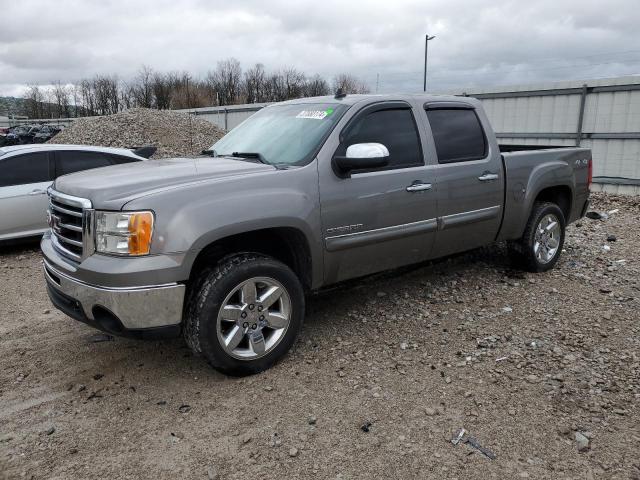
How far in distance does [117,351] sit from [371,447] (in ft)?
7.35

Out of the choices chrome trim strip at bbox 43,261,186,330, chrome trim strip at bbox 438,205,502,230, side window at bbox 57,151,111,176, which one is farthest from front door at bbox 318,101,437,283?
side window at bbox 57,151,111,176

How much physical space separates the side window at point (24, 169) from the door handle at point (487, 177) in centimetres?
589

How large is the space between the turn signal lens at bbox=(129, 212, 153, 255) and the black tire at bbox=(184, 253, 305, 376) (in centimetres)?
46

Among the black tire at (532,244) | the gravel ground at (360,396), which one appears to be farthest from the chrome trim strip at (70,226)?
the black tire at (532,244)

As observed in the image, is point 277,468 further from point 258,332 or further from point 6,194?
point 6,194

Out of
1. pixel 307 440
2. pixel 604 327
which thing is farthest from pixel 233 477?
pixel 604 327

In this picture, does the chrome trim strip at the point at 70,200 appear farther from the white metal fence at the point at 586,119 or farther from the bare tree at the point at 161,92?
the bare tree at the point at 161,92

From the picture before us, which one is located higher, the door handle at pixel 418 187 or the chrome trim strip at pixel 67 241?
the door handle at pixel 418 187

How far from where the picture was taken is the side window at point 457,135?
4812 mm

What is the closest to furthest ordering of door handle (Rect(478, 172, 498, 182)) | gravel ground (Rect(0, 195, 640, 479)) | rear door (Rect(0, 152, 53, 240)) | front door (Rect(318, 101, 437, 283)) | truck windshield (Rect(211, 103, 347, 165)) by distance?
gravel ground (Rect(0, 195, 640, 479)), front door (Rect(318, 101, 437, 283)), truck windshield (Rect(211, 103, 347, 165)), door handle (Rect(478, 172, 498, 182)), rear door (Rect(0, 152, 53, 240))

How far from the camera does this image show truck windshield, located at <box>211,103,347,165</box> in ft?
13.4

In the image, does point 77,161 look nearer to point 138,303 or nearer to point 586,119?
point 138,303

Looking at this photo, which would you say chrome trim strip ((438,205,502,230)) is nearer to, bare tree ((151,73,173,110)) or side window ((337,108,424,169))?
side window ((337,108,424,169))

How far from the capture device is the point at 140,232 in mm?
3164
